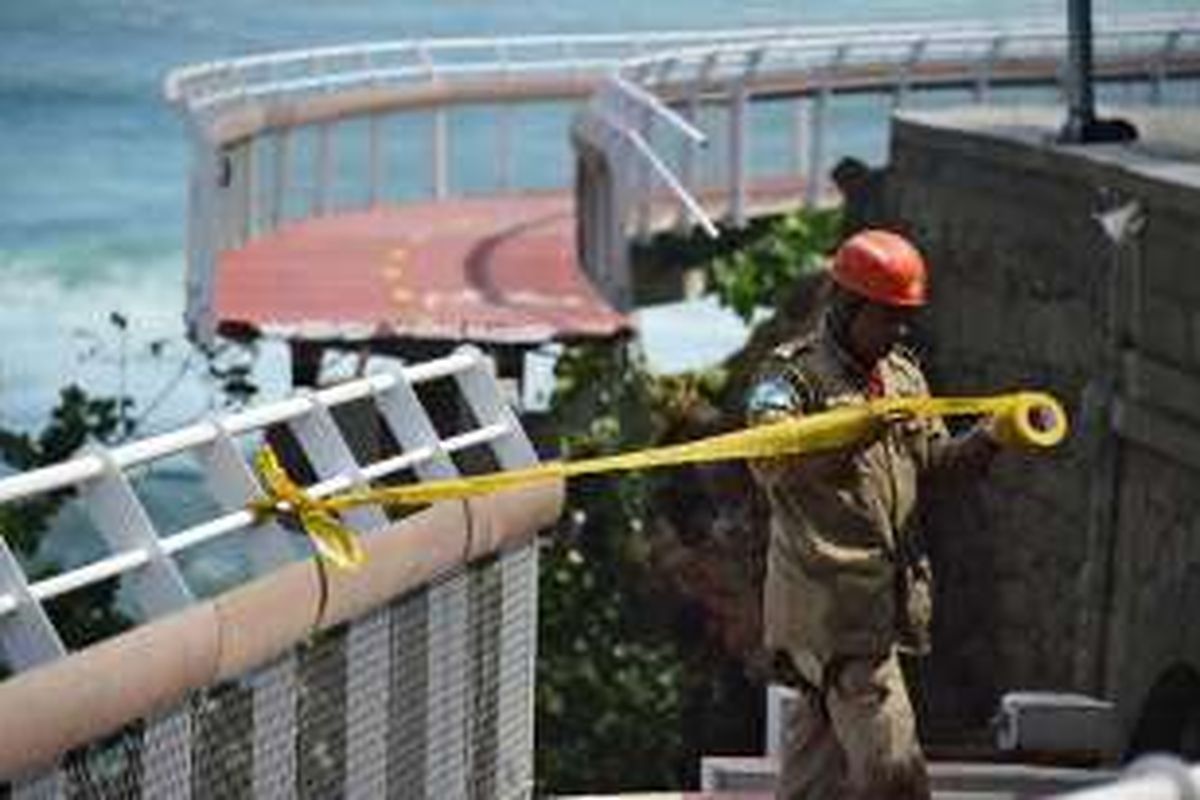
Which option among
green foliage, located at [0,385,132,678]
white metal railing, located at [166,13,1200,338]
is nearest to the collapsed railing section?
green foliage, located at [0,385,132,678]

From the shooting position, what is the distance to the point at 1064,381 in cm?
1536

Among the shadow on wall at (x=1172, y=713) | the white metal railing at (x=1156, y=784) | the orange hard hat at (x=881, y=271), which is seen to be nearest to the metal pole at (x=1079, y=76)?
the shadow on wall at (x=1172, y=713)

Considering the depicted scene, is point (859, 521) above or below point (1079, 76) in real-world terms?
above

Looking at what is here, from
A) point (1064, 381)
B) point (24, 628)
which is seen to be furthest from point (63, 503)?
point (24, 628)

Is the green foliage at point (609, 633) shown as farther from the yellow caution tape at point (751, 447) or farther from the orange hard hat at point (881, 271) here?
the orange hard hat at point (881, 271)

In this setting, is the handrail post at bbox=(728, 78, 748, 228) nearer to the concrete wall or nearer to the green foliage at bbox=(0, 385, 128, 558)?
the concrete wall

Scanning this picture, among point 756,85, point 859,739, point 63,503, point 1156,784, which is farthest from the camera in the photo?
point 756,85

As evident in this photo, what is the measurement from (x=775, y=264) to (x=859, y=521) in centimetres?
1593

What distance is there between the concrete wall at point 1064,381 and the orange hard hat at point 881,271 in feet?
19.0

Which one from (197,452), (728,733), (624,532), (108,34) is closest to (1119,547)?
(728,733)

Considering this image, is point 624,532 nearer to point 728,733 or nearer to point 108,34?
point 728,733

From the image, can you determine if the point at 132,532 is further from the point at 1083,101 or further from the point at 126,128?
the point at 126,128

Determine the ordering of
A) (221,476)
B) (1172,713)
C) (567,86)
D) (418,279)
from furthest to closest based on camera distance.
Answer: (567,86)
(418,279)
(1172,713)
(221,476)

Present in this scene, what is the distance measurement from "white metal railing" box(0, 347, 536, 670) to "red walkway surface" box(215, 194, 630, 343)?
12797 mm
